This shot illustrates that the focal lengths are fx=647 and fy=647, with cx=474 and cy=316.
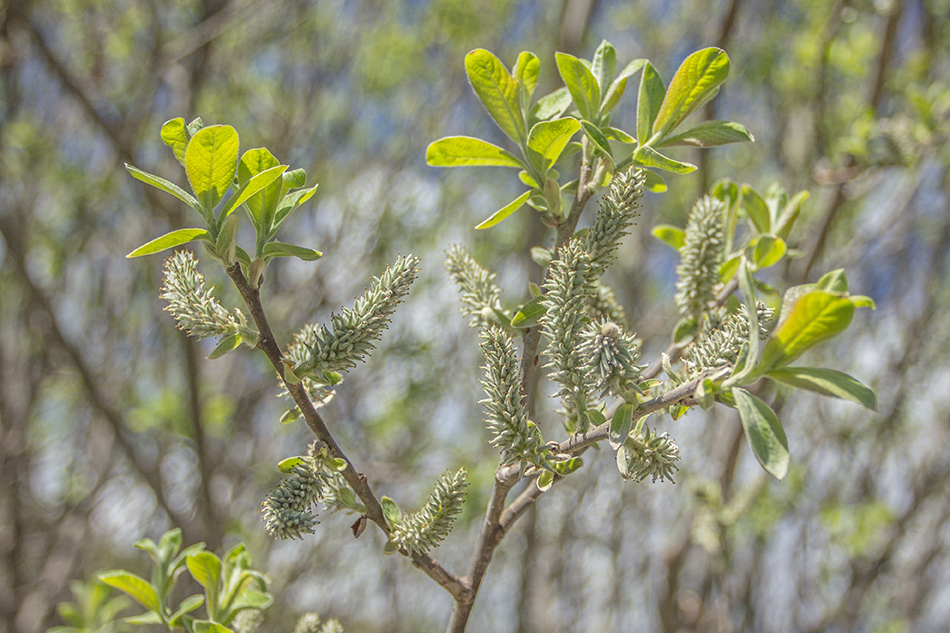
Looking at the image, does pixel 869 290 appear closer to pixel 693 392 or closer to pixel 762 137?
pixel 762 137

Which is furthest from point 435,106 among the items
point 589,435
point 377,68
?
point 589,435

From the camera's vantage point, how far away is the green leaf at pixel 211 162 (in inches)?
30.6

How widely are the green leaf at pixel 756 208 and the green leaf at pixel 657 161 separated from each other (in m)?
0.49

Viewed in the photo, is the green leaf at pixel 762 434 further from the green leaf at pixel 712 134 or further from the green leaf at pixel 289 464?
the green leaf at pixel 289 464

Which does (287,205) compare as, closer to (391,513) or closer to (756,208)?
(391,513)

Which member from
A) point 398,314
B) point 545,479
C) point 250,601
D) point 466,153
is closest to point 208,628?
point 250,601

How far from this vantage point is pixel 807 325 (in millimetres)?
662

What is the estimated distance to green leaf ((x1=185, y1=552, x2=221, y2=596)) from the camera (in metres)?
1.01

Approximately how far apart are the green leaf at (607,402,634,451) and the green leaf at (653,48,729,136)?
1.36 feet

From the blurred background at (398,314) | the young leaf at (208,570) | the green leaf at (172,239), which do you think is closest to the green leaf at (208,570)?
the young leaf at (208,570)

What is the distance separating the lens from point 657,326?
490 centimetres

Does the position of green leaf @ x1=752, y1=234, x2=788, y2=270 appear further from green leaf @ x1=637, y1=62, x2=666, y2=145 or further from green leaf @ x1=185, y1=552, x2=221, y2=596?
green leaf @ x1=185, y1=552, x2=221, y2=596

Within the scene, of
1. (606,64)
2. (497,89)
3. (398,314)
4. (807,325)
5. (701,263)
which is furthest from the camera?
(398,314)

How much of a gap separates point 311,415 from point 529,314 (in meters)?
0.32
